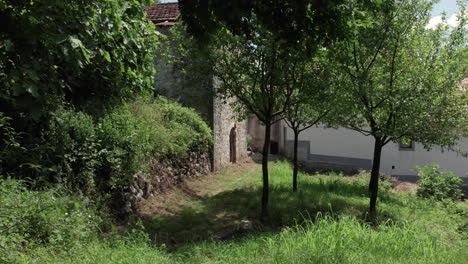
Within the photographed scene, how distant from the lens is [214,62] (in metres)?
8.18

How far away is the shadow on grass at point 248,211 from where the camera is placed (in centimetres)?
695

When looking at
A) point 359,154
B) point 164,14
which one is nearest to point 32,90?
point 164,14

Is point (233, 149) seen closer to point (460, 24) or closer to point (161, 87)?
point (161, 87)

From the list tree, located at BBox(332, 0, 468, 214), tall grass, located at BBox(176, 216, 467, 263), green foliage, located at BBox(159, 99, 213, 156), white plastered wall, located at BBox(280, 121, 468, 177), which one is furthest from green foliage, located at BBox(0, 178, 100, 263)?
white plastered wall, located at BBox(280, 121, 468, 177)

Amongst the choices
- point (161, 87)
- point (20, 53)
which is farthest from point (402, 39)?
point (161, 87)

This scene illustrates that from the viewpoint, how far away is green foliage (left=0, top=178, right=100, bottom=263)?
3148 mm

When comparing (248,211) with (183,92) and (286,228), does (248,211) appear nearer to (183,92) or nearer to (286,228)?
(286,228)

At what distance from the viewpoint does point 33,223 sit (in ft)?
12.0

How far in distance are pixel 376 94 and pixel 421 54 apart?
5.23ft

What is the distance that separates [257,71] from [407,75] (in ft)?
11.0

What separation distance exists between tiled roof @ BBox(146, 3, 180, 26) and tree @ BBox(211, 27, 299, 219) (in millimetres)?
5423

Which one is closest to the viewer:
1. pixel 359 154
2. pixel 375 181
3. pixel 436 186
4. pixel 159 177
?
pixel 375 181

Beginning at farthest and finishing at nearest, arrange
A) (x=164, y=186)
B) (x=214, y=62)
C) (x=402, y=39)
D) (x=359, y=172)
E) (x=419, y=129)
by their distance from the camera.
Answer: (x=359, y=172), (x=164, y=186), (x=214, y=62), (x=402, y=39), (x=419, y=129)

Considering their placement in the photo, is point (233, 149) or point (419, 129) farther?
point (233, 149)
